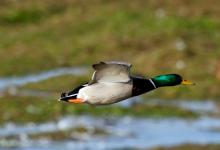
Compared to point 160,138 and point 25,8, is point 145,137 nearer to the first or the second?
point 160,138

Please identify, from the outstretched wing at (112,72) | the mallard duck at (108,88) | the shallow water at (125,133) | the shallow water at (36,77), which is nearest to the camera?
the outstretched wing at (112,72)

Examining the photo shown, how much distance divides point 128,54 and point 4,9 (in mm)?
10288

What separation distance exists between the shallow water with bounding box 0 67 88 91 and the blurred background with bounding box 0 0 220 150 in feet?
0.15

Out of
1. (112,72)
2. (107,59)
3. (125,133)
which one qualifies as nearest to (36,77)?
(107,59)

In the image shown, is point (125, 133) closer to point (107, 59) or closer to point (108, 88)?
point (107, 59)

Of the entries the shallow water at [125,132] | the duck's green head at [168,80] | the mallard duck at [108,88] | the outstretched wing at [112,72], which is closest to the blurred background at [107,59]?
the shallow water at [125,132]

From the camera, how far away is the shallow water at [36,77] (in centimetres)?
3151

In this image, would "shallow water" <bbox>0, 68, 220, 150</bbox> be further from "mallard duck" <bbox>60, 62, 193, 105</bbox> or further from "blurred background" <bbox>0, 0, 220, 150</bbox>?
"mallard duck" <bbox>60, 62, 193, 105</bbox>

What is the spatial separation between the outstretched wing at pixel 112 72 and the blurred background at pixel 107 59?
10706 mm

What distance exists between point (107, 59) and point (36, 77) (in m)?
3.31

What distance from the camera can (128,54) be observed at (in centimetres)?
3628

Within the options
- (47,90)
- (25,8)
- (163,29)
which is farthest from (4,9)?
(47,90)

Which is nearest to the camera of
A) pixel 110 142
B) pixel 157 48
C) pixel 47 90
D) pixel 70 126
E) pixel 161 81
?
pixel 161 81

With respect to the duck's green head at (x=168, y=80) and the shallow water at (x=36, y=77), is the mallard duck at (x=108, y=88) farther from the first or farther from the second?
the shallow water at (x=36, y=77)
